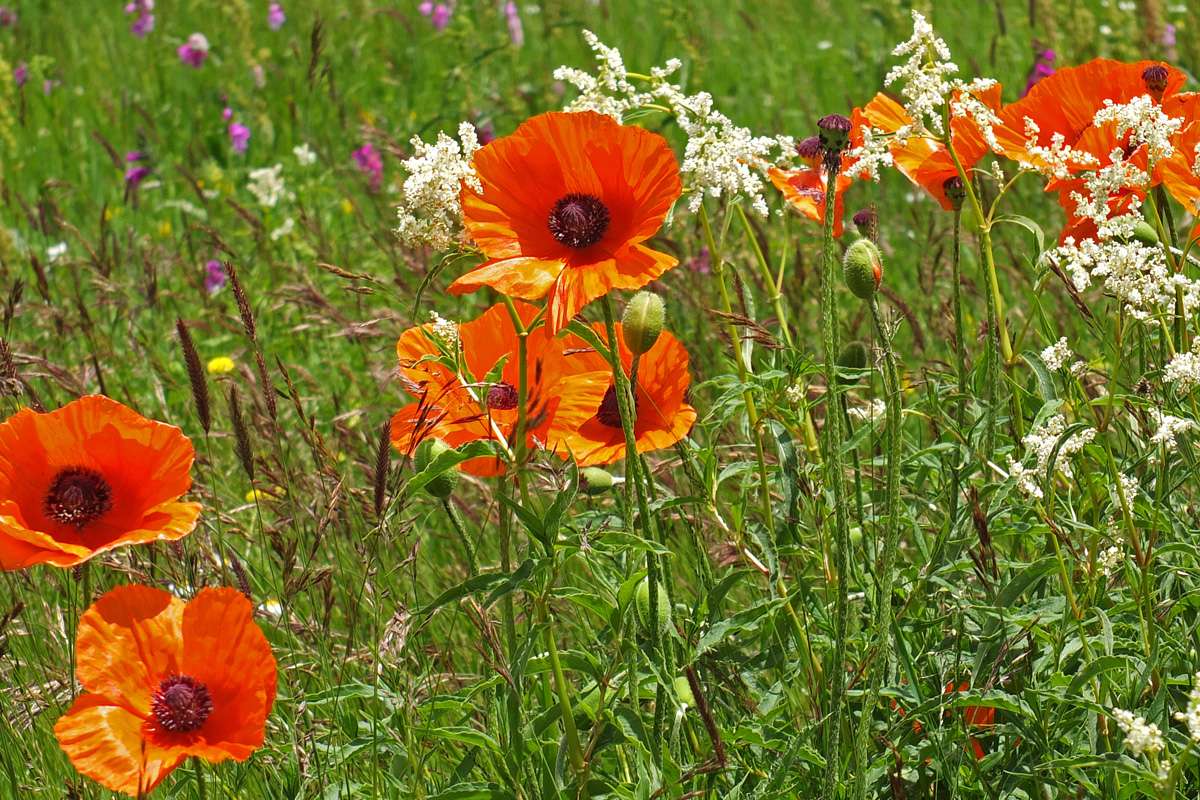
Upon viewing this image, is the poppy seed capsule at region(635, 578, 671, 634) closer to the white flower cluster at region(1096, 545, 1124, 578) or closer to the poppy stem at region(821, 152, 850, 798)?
the poppy stem at region(821, 152, 850, 798)

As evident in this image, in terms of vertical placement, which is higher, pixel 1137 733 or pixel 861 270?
pixel 861 270

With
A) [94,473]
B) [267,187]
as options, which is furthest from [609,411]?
[267,187]

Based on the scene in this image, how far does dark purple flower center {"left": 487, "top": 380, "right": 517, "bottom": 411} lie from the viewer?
1783 millimetres

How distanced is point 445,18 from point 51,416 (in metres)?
5.05

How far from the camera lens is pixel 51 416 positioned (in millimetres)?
1817

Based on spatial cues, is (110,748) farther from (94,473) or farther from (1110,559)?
(1110,559)

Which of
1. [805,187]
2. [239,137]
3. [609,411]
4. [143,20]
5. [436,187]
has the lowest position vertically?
[239,137]

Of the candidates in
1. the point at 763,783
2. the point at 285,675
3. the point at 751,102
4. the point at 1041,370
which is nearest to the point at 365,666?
the point at 285,675

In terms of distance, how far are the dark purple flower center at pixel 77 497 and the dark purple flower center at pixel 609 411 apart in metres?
0.60

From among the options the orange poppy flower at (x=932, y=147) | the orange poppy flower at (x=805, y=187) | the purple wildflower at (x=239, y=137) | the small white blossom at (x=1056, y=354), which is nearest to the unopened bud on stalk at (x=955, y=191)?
the orange poppy flower at (x=932, y=147)

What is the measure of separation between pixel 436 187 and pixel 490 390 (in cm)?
25

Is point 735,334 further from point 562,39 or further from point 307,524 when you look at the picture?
point 562,39

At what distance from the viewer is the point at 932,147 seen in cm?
204

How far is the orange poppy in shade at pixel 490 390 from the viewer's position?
5.36ft
